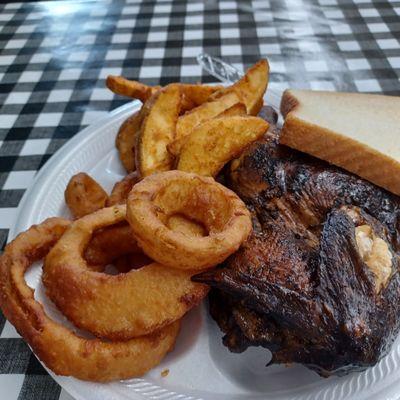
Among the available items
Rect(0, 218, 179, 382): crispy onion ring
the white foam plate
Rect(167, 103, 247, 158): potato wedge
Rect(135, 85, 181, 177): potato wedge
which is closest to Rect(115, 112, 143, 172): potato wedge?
Rect(135, 85, 181, 177): potato wedge

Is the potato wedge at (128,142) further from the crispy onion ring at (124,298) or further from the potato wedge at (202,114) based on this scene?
the crispy onion ring at (124,298)

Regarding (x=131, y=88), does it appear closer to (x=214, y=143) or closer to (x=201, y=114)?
(x=201, y=114)

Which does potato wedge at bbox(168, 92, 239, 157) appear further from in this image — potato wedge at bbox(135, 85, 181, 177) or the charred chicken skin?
the charred chicken skin

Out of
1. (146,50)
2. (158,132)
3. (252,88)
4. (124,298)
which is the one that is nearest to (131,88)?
(158,132)

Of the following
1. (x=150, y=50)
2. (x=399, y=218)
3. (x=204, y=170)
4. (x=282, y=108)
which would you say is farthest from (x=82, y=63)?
(x=399, y=218)

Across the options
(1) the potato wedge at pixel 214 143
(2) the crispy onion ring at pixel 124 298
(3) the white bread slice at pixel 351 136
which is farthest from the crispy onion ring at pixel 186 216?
(3) the white bread slice at pixel 351 136
